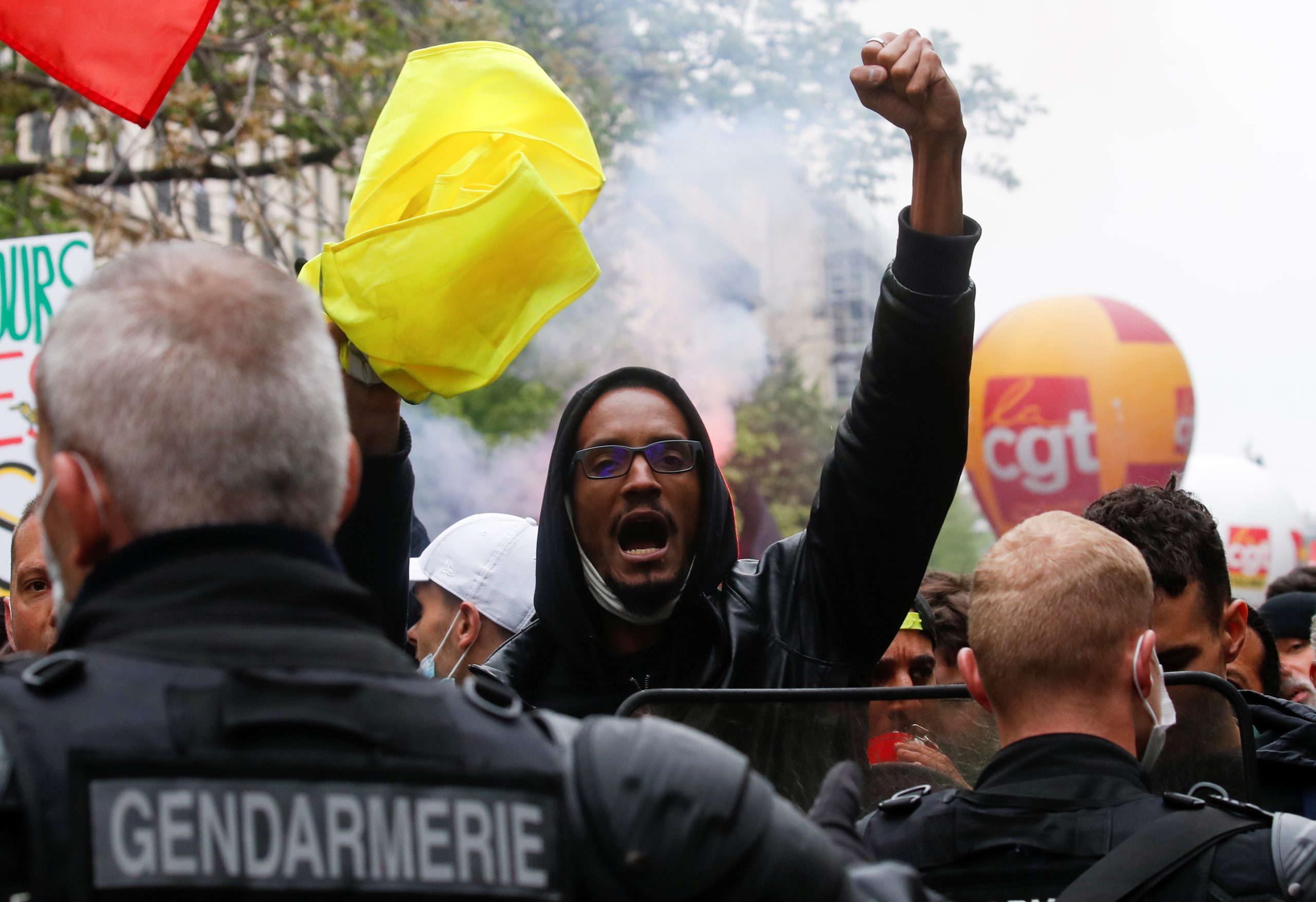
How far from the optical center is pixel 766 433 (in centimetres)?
2216

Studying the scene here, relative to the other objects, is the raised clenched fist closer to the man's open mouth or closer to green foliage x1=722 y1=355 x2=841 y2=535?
the man's open mouth

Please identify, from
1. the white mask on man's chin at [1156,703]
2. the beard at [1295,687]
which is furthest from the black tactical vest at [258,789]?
the beard at [1295,687]

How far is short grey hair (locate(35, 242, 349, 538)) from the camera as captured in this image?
1.26 metres

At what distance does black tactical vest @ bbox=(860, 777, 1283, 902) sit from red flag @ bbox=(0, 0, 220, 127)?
2.20 meters

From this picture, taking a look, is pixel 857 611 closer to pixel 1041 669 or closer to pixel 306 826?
pixel 1041 669

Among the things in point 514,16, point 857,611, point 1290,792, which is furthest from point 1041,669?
point 514,16

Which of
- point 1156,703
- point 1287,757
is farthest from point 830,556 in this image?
point 1287,757

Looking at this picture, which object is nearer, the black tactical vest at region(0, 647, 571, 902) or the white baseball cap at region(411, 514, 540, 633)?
the black tactical vest at region(0, 647, 571, 902)

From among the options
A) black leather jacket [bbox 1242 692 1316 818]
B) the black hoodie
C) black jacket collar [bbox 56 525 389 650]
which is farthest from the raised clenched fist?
black jacket collar [bbox 56 525 389 650]

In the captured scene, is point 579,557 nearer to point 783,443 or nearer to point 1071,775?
point 1071,775

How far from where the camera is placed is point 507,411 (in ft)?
52.2

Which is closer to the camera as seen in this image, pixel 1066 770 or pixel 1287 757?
pixel 1066 770

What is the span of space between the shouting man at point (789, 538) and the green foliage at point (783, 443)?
59.8 ft

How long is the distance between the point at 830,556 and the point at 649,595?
375 mm
